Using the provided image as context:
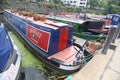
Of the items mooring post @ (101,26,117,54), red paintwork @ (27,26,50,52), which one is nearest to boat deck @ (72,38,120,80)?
mooring post @ (101,26,117,54)

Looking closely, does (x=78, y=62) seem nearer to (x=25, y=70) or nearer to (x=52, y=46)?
(x=52, y=46)

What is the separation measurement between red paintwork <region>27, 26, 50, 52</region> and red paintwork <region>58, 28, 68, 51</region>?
0.56m

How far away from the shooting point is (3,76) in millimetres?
3852

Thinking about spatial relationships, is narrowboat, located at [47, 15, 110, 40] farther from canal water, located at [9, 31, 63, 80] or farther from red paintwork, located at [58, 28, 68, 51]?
canal water, located at [9, 31, 63, 80]

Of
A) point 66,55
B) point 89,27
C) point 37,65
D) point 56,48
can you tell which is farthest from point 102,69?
point 89,27

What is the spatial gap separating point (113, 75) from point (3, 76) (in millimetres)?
2538

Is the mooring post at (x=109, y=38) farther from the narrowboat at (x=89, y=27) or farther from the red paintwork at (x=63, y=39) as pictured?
the narrowboat at (x=89, y=27)

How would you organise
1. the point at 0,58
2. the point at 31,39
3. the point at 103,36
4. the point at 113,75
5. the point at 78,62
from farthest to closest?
the point at 103,36
the point at 31,39
the point at 78,62
the point at 0,58
the point at 113,75

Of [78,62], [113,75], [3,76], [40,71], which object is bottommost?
[40,71]

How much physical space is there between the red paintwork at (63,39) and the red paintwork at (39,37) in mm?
562

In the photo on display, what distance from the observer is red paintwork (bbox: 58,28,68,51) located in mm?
6673

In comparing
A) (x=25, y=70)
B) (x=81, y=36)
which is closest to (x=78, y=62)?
(x=25, y=70)

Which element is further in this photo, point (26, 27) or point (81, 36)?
point (81, 36)

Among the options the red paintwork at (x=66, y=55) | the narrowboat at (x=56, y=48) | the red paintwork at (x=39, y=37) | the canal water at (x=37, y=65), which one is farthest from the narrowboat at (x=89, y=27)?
the canal water at (x=37, y=65)
